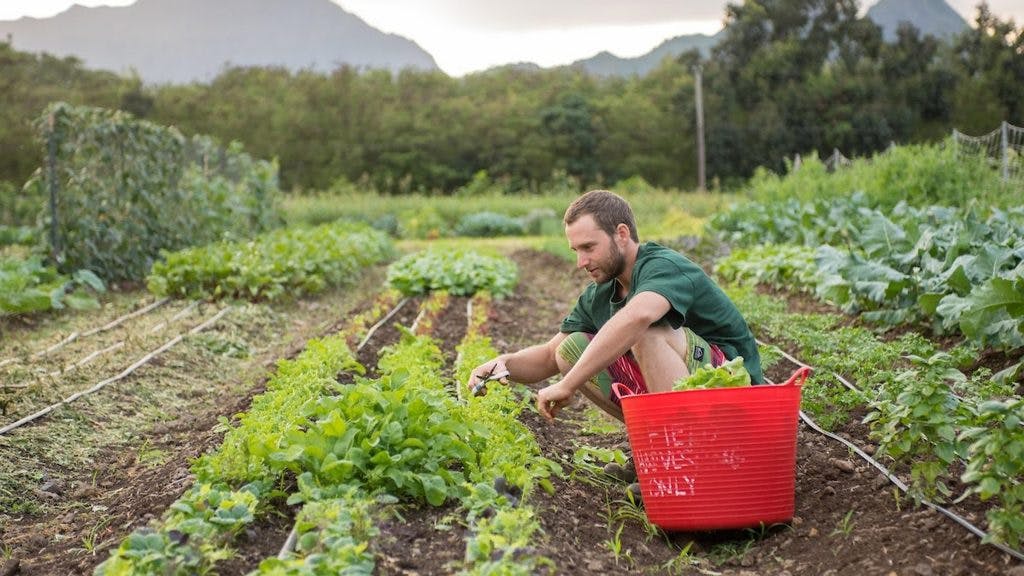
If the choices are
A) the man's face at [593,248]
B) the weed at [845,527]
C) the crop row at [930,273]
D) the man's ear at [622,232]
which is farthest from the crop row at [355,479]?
the crop row at [930,273]

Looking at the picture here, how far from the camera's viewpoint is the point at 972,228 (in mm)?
7055

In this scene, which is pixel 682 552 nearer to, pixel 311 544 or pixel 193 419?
pixel 311 544

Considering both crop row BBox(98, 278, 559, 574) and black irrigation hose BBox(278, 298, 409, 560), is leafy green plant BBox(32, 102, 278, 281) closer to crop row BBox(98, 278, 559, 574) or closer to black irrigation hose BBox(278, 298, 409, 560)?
black irrigation hose BBox(278, 298, 409, 560)

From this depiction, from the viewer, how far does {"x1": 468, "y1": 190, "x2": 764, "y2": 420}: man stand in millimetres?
3896

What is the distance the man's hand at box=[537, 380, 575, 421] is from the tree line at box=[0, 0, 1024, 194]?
31549 millimetres

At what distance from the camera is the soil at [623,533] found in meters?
3.30

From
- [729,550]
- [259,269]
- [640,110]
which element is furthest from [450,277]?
[640,110]

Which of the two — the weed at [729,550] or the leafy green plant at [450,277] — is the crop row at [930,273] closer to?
the weed at [729,550]

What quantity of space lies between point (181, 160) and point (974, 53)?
117 feet

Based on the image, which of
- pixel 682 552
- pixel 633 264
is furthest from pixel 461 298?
pixel 682 552

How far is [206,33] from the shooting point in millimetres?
93562

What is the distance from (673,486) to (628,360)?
0.76 m

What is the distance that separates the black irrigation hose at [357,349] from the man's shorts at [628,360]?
155 centimetres

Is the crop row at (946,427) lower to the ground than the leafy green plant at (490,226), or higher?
higher
